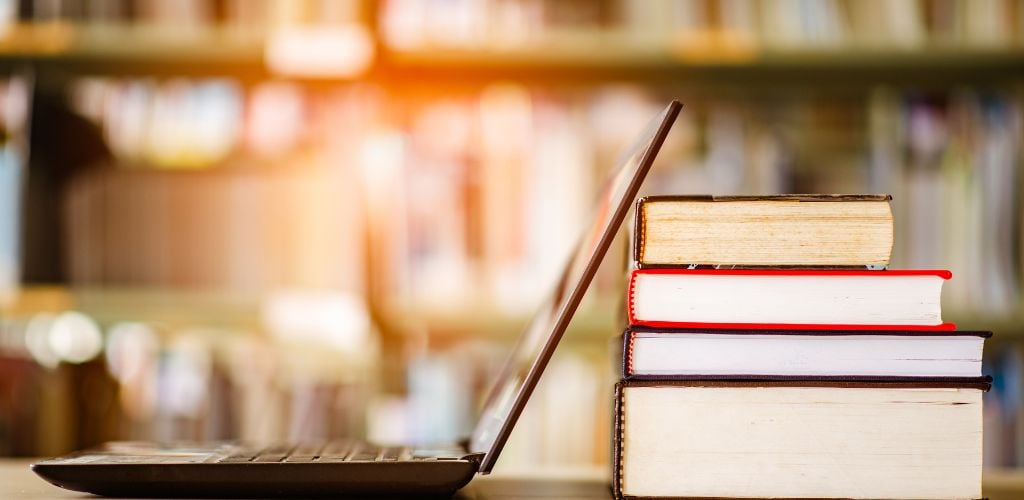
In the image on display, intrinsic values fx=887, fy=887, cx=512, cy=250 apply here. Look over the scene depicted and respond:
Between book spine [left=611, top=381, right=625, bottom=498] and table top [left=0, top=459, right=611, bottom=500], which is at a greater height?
book spine [left=611, top=381, right=625, bottom=498]

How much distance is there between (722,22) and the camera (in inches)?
57.2

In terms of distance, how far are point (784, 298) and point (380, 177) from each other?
1032 millimetres

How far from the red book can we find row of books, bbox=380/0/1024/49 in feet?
3.22

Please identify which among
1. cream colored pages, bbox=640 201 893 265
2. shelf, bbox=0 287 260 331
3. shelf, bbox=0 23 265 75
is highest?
shelf, bbox=0 23 265 75

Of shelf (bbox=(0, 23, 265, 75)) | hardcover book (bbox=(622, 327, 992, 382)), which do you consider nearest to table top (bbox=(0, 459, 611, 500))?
hardcover book (bbox=(622, 327, 992, 382))

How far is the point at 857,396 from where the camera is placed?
19.5 inches

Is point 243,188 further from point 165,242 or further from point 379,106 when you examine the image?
point 379,106

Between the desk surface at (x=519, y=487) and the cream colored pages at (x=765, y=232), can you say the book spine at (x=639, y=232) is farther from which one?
the desk surface at (x=519, y=487)

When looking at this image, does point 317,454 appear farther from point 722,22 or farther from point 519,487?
point 722,22

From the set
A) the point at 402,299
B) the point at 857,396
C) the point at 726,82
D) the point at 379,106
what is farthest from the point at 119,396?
the point at 857,396

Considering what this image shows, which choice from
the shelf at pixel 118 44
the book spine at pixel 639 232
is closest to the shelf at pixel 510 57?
the shelf at pixel 118 44

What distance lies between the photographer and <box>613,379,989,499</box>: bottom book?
1.62 ft

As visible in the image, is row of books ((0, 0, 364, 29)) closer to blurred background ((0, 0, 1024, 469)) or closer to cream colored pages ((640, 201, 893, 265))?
blurred background ((0, 0, 1024, 469))

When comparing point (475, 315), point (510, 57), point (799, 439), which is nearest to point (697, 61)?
point (510, 57)
